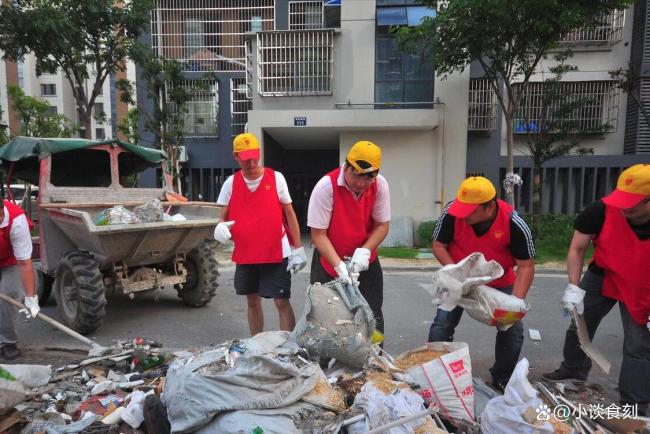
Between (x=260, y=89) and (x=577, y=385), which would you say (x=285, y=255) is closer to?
(x=577, y=385)

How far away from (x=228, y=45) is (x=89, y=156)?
31.5 ft

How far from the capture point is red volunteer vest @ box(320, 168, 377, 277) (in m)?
3.02

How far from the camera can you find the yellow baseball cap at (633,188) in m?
2.51

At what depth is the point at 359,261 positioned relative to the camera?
2.86m

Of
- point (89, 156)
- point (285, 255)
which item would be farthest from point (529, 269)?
point (89, 156)

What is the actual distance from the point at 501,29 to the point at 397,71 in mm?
3348

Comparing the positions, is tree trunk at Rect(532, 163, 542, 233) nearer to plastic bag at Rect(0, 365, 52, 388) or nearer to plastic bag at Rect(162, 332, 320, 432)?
plastic bag at Rect(162, 332, 320, 432)

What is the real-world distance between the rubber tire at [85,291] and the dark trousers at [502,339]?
3365 mm

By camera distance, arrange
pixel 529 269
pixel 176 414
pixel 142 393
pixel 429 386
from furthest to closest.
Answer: pixel 529 269
pixel 142 393
pixel 429 386
pixel 176 414

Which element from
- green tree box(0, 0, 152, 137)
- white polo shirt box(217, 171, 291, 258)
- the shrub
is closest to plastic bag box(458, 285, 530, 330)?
white polo shirt box(217, 171, 291, 258)

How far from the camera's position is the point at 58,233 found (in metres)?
4.96

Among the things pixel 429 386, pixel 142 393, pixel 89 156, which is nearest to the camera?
pixel 429 386

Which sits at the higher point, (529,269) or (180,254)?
(529,269)

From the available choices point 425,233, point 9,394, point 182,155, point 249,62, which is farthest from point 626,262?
point 182,155
